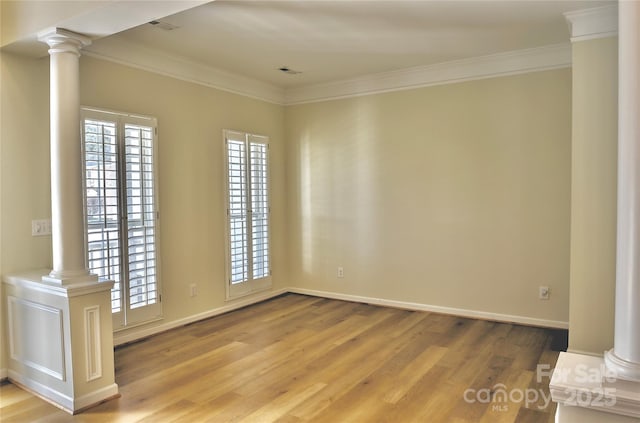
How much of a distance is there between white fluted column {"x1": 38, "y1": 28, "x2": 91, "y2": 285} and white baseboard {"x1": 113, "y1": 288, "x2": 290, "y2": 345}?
1.15 metres

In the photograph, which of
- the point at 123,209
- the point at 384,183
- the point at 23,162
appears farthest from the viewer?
the point at 384,183

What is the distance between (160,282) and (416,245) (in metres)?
2.66

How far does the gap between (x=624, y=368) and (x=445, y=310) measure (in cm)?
314

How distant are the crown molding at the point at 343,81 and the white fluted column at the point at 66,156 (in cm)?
77

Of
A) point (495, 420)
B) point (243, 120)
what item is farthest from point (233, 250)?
point (495, 420)

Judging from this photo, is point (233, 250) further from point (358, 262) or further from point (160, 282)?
point (358, 262)

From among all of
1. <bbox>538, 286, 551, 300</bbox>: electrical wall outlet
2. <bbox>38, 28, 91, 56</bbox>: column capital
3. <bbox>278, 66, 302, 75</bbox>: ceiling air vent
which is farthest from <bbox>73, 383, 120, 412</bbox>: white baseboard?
<bbox>538, 286, 551, 300</bbox>: electrical wall outlet

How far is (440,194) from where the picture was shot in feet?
15.7

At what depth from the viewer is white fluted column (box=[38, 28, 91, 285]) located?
2.90 m

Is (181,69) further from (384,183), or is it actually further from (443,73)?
(443,73)

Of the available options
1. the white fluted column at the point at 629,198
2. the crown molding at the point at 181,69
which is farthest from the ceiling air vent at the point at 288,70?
the white fluted column at the point at 629,198

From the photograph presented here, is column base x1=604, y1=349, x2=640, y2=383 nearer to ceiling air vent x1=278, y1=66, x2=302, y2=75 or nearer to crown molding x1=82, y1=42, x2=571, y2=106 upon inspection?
crown molding x1=82, y1=42, x2=571, y2=106

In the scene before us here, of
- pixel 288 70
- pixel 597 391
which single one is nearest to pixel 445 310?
pixel 288 70

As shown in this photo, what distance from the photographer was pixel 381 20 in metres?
3.43
